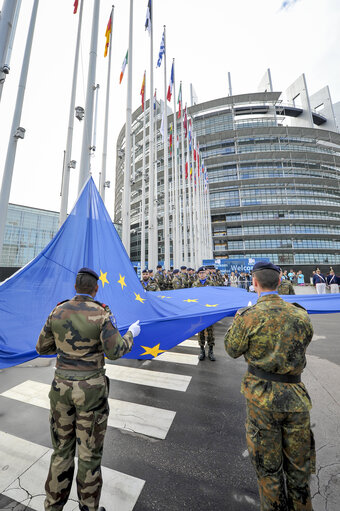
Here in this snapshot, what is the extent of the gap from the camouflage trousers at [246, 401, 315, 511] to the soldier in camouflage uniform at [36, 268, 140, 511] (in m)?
1.30

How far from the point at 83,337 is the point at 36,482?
175 cm

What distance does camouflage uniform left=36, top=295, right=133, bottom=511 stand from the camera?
1.78 m

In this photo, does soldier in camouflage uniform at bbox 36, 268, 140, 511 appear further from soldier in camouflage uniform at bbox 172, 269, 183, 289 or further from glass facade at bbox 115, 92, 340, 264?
glass facade at bbox 115, 92, 340, 264

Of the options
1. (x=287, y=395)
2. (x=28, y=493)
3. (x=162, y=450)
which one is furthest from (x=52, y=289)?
(x=287, y=395)

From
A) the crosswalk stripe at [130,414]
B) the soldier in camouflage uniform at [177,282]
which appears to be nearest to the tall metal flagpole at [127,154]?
the soldier in camouflage uniform at [177,282]

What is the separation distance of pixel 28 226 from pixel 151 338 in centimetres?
3881

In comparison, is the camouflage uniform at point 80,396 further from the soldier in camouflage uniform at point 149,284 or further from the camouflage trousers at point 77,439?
the soldier in camouflage uniform at point 149,284

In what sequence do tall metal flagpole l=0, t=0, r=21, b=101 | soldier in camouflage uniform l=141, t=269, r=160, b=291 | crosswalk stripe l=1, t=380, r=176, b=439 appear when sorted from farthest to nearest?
soldier in camouflage uniform l=141, t=269, r=160, b=291, tall metal flagpole l=0, t=0, r=21, b=101, crosswalk stripe l=1, t=380, r=176, b=439

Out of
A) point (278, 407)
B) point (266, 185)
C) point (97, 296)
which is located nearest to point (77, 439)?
point (97, 296)

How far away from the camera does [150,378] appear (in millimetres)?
4680

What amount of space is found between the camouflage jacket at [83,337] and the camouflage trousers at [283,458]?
131cm

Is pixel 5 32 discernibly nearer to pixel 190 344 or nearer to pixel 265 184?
pixel 190 344

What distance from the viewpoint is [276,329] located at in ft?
5.81

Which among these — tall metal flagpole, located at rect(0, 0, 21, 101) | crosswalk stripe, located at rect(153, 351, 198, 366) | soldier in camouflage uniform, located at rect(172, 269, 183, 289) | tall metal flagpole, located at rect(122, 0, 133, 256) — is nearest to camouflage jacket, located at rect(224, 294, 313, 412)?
crosswalk stripe, located at rect(153, 351, 198, 366)
